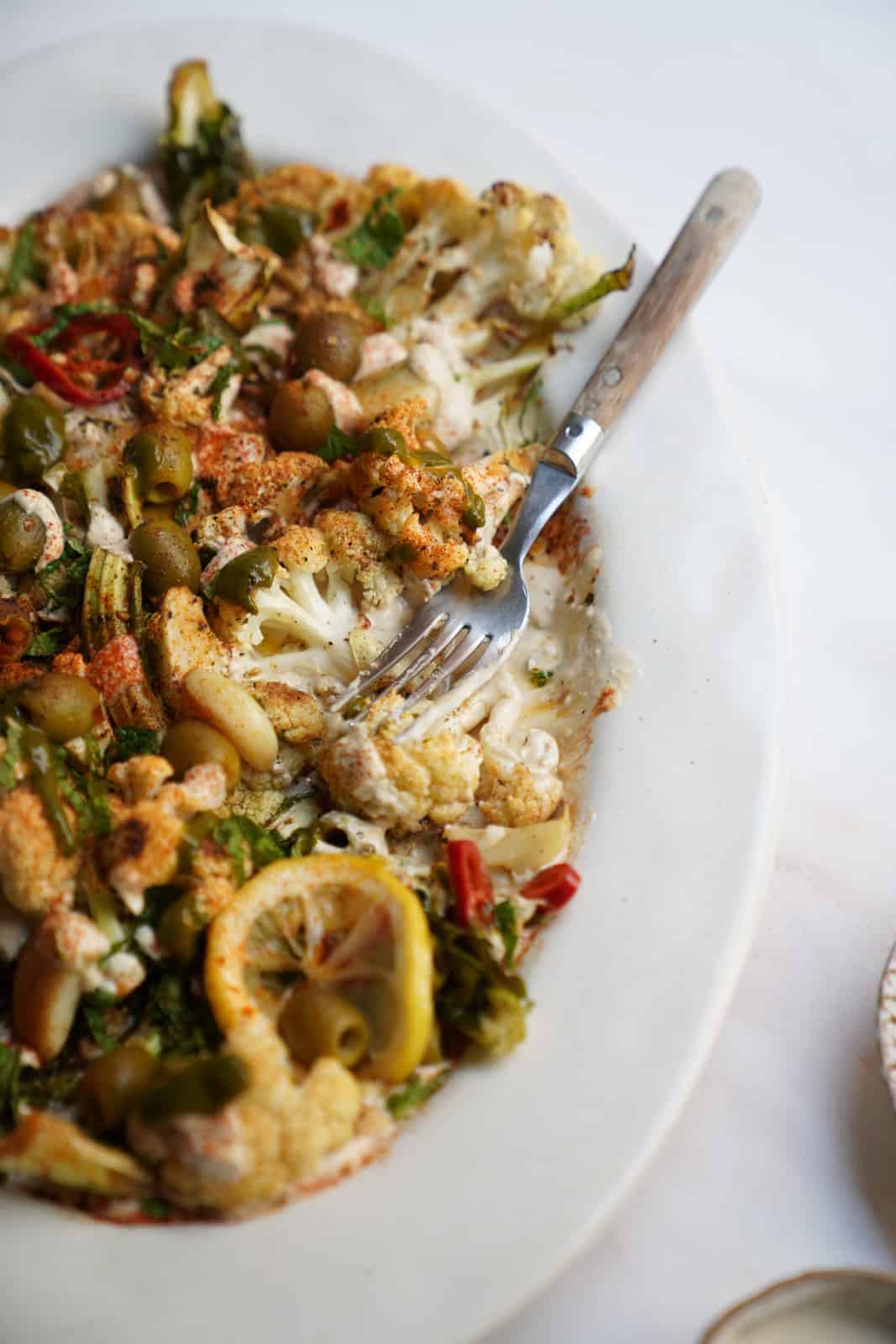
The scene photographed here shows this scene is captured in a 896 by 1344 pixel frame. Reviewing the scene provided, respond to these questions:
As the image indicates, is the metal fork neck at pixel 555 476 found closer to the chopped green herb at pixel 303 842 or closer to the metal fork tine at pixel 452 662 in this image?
the metal fork tine at pixel 452 662

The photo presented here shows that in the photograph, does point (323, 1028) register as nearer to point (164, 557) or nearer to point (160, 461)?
point (164, 557)

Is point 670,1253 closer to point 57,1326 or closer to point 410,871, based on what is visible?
point 410,871

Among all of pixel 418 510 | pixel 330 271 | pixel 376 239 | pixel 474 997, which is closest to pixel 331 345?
pixel 330 271

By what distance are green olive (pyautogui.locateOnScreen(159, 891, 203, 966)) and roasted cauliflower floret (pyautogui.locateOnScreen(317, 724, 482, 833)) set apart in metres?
0.39

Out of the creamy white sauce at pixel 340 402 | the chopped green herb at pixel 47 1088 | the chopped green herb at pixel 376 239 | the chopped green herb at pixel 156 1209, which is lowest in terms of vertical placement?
the chopped green herb at pixel 47 1088

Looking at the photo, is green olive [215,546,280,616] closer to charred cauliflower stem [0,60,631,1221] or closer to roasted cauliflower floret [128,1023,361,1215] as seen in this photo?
charred cauliflower stem [0,60,631,1221]

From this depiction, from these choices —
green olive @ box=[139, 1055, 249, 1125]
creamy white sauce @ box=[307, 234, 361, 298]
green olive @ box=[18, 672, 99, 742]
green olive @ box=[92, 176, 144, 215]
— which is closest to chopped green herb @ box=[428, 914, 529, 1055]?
green olive @ box=[139, 1055, 249, 1125]

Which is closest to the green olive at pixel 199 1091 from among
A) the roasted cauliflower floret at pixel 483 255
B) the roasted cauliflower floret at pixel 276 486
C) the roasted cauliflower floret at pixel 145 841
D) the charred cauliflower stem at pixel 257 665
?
the charred cauliflower stem at pixel 257 665

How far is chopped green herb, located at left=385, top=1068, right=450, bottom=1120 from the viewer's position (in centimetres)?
210

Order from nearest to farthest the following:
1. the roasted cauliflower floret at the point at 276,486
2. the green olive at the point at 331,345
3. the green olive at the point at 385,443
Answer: the green olive at the point at 385,443, the roasted cauliflower floret at the point at 276,486, the green olive at the point at 331,345

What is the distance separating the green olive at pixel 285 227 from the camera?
3.27 meters

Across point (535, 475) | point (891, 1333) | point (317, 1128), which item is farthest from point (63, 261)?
point (891, 1333)

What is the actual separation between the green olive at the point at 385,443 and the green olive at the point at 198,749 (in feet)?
2.42

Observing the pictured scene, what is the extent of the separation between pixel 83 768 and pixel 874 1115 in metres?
1.77
